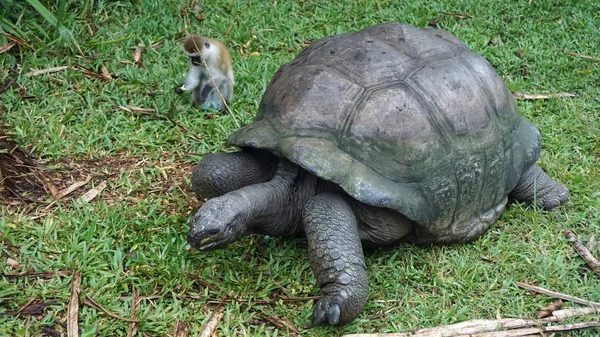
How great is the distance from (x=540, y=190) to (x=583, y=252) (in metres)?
0.54

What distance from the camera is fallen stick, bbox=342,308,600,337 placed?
3455 millimetres

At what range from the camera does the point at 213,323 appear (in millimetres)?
3467

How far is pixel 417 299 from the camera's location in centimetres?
371

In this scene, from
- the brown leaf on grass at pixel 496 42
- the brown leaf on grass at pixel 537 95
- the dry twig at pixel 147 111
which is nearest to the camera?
the dry twig at pixel 147 111

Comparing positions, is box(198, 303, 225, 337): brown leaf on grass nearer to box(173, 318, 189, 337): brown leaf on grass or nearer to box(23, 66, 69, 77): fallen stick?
box(173, 318, 189, 337): brown leaf on grass

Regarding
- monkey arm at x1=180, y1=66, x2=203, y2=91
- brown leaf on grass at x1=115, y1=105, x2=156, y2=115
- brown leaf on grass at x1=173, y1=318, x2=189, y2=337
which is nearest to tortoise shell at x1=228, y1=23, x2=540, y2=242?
brown leaf on grass at x1=173, y1=318, x2=189, y2=337

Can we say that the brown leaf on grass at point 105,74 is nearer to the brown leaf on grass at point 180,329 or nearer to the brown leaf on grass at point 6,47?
the brown leaf on grass at point 6,47

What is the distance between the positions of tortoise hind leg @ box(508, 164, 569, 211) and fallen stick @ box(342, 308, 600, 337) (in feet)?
3.40

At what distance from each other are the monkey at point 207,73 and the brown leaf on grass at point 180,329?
2.25 meters

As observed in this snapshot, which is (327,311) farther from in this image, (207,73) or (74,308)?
(207,73)

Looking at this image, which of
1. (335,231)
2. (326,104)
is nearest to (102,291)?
(335,231)

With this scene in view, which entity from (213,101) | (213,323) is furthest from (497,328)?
(213,101)

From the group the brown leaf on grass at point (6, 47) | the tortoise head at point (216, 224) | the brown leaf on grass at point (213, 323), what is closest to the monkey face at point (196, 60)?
the brown leaf on grass at point (6, 47)

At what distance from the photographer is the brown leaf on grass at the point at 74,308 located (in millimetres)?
3303
